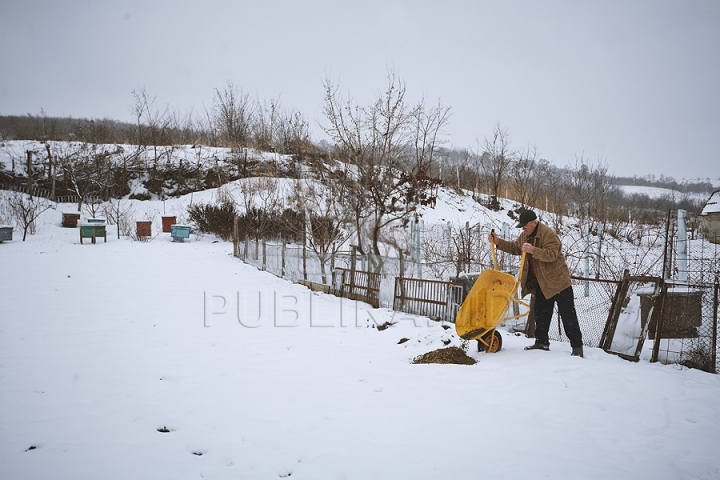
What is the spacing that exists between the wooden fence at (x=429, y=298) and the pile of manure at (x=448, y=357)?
1.98m

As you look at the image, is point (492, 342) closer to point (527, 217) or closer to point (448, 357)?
point (448, 357)

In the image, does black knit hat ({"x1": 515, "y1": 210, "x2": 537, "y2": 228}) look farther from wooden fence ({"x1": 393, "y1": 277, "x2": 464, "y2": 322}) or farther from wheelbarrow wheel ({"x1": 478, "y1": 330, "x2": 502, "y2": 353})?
wooden fence ({"x1": 393, "y1": 277, "x2": 464, "y2": 322})

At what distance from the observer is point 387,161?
32.9ft

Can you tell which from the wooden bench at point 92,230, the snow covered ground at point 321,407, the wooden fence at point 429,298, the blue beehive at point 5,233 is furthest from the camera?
the wooden bench at point 92,230

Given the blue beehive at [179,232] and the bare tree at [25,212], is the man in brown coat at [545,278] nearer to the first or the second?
the blue beehive at [179,232]

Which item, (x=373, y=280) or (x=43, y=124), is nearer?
(x=373, y=280)

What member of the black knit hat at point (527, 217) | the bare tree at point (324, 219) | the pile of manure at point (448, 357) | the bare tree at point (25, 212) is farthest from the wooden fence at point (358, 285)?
the bare tree at point (25, 212)

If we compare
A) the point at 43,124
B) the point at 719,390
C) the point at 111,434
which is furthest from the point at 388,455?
the point at 43,124

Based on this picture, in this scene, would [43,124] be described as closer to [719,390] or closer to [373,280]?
[373,280]

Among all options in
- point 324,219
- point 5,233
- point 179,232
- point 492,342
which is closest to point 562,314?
point 492,342

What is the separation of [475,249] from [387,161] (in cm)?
335

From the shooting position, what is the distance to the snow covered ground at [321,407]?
98.3 inches

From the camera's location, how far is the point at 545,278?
4477 mm

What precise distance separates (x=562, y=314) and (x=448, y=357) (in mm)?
1450
